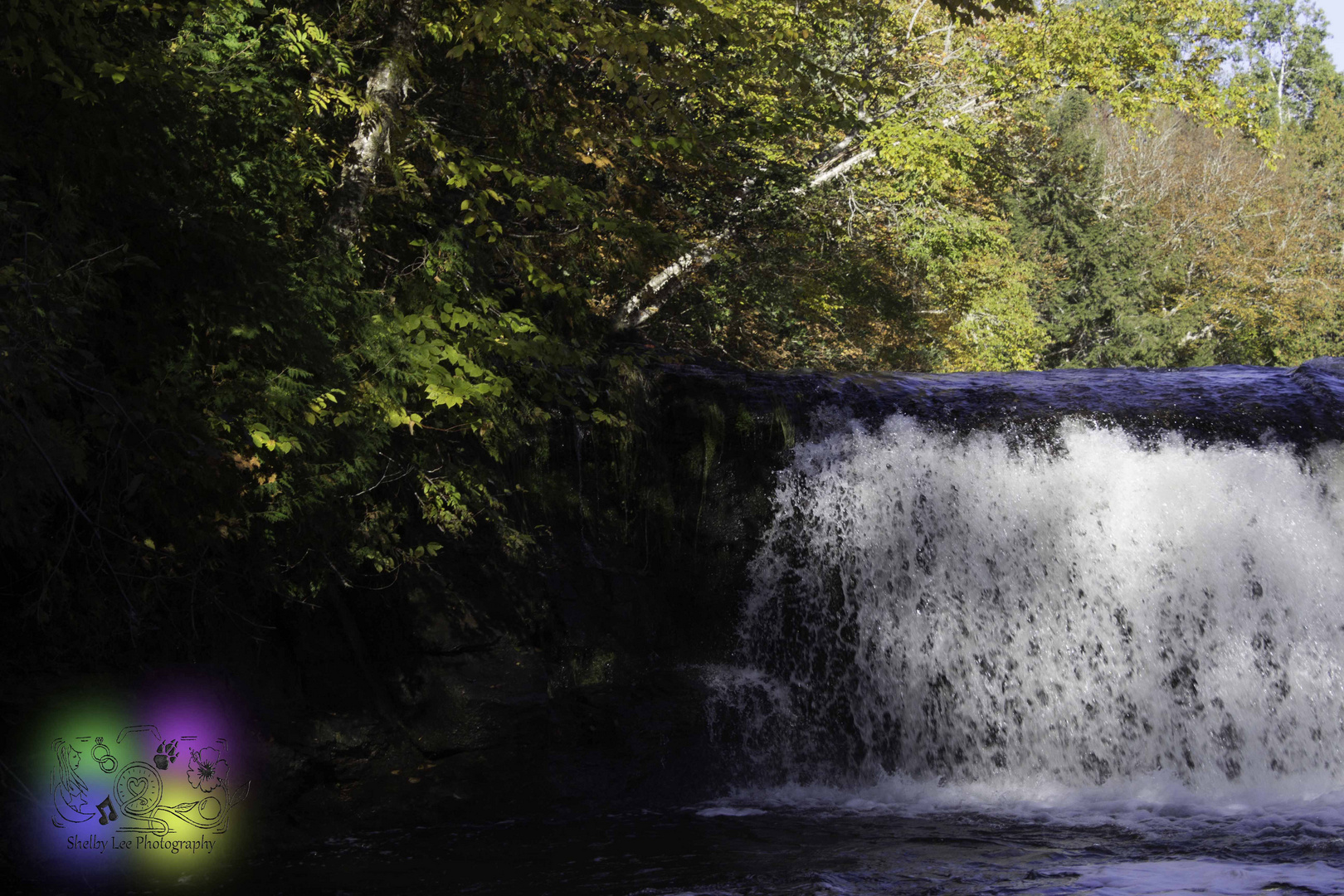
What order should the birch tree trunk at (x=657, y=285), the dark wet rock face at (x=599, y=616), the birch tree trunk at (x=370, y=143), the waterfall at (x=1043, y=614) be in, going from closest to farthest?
the birch tree trunk at (x=370, y=143)
the dark wet rock face at (x=599, y=616)
the waterfall at (x=1043, y=614)
the birch tree trunk at (x=657, y=285)

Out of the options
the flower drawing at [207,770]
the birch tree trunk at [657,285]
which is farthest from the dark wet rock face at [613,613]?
the birch tree trunk at [657,285]

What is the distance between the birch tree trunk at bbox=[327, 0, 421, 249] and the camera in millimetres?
6980

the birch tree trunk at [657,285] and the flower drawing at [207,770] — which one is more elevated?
the birch tree trunk at [657,285]

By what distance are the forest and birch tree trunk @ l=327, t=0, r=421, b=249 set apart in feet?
0.07

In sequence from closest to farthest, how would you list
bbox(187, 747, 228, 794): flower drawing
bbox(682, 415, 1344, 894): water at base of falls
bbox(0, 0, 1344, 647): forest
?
bbox(0, 0, 1344, 647): forest, bbox(187, 747, 228, 794): flower drawing, bbox(682, 415, 1344, 894): water at base of falls

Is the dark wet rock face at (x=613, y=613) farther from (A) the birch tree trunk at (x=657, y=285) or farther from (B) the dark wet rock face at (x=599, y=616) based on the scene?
(A) the birch tree trunk at (x=657, y=285)

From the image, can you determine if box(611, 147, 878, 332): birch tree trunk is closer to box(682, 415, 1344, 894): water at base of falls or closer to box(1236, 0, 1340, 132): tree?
box(682, 415, 1344, 894): water at base of falls

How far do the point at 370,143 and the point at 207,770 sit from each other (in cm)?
388

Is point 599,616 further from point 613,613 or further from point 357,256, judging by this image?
point 357,256

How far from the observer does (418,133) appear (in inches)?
293

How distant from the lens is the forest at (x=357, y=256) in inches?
198

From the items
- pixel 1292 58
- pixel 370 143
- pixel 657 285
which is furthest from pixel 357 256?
pixel 1292 58

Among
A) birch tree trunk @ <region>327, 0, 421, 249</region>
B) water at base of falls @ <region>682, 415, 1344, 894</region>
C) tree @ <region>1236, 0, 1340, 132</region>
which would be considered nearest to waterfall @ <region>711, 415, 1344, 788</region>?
water at base of falls @ <region>682, 415, 1344, 894</region>

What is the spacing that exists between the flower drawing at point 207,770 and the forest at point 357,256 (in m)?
0.81
